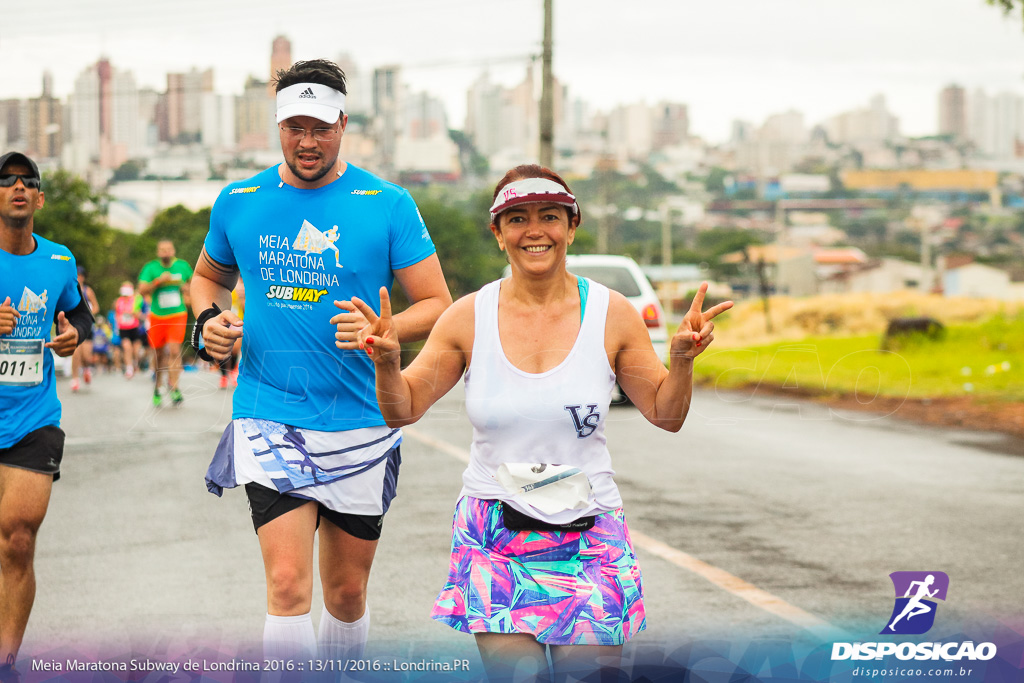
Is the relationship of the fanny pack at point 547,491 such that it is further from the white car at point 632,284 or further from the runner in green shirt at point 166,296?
the white car at point 632,284

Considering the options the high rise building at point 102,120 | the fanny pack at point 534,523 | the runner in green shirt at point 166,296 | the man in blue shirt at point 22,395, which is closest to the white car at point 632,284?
the runner in green shirt at point 166,296

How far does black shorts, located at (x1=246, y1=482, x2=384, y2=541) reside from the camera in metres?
3.85

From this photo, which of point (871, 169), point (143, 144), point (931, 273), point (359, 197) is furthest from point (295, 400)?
point (871, 169)

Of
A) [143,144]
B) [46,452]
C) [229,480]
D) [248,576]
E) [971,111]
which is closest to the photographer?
[229,480]

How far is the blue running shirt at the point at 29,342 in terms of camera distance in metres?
4.38

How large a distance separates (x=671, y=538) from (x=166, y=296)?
7143 mm

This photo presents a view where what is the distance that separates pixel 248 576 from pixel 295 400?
9.08 feet

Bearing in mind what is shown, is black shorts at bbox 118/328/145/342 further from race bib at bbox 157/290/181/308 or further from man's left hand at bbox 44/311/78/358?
man's left hand at bbox 44/311/78/358

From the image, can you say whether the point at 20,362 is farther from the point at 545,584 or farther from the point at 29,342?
the point at 545,584

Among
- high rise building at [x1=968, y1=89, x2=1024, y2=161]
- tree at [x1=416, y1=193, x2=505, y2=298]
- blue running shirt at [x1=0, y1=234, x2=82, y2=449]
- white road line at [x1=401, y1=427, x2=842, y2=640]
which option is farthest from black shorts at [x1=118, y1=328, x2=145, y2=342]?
high rise building at [x1=968, y1=89, x2=1024, y2=161]

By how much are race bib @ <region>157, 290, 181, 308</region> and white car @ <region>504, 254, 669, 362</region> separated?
514 centimetres

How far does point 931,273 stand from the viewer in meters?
77.4

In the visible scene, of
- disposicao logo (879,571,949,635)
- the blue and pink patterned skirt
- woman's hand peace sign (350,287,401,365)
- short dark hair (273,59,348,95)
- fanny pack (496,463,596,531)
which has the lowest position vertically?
disposicao logo (879,571,949,635)

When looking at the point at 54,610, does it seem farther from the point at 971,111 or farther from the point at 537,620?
the point at 971,111
